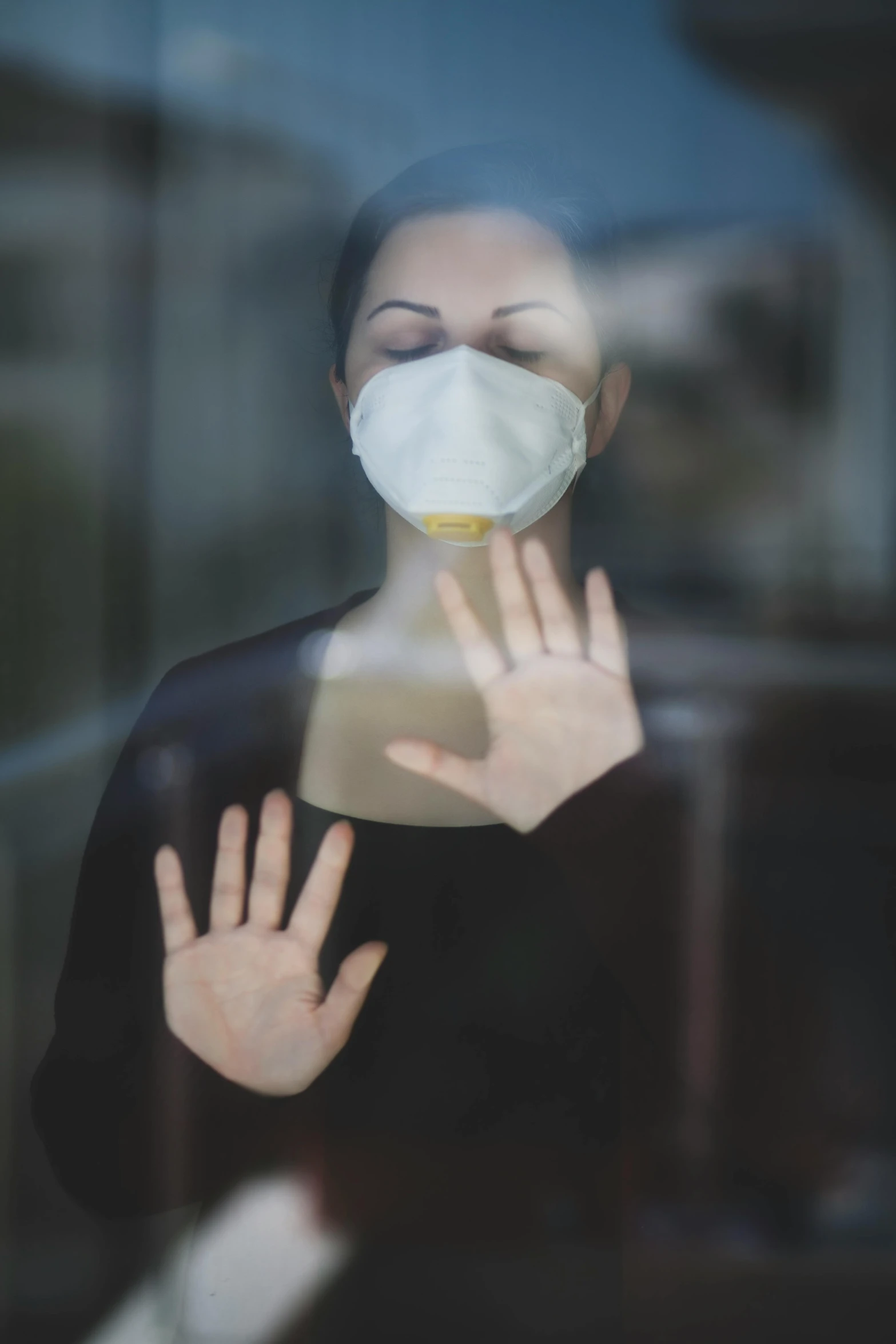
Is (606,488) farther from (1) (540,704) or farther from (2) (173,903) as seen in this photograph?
(2) (173,903)

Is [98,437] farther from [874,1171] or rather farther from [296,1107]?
[874,1171]

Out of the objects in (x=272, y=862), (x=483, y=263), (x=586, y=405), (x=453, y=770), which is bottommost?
(x=272, y=862)

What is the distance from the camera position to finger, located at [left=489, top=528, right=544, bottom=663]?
1.07m

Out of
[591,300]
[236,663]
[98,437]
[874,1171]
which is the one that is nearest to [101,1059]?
[236,663]

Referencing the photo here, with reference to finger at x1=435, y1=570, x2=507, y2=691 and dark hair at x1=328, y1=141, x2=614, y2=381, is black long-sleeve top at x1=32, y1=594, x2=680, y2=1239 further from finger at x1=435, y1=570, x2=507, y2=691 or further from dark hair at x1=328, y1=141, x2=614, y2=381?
dark hair at x1=328, y1=141, x2=614, y2=381

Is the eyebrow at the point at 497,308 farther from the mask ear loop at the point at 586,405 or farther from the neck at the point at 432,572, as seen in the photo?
the neck at the point at 432,572

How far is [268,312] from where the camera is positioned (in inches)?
48.3

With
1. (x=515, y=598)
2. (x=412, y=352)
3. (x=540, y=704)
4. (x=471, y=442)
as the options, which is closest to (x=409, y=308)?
(x=412, y=352)

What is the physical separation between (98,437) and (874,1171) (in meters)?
1.12

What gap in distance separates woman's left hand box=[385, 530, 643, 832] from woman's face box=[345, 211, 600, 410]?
0.18 metres

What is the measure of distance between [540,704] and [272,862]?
309 mm

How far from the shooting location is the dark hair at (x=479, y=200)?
3.65 feet

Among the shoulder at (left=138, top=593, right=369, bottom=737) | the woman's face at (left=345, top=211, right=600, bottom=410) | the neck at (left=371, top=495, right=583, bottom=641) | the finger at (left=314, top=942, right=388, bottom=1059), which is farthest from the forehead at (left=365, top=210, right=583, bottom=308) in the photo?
the finger at (left=314, top=942, right=388, bottom=1059)

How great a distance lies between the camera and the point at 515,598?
1.07 m
